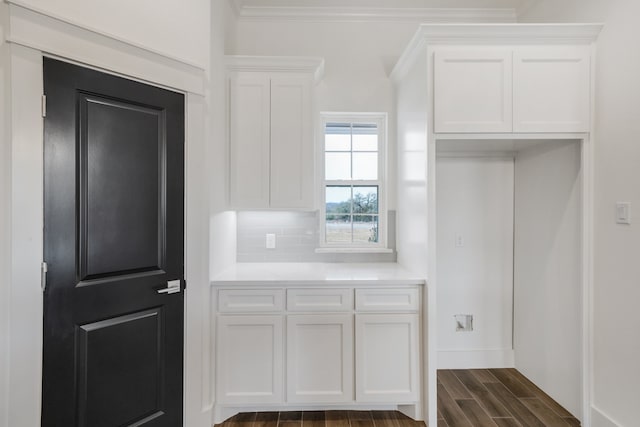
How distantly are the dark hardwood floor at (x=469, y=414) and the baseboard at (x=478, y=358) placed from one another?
0.84 ft

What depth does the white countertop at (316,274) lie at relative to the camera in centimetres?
228

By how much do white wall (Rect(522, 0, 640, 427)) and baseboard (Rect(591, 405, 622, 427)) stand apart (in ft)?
0.04

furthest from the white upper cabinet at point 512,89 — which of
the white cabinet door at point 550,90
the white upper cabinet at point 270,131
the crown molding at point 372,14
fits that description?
the crown molding at point 372,14

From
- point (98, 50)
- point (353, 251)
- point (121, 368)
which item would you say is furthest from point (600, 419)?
point (98, 50)

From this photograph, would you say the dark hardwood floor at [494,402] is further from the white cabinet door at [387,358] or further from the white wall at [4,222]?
the white wall at [4,222]

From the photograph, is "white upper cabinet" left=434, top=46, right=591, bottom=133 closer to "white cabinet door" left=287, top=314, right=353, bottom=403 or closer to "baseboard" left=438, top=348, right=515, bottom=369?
"white cabinet door" left=287, top=314, right=353, bottom=403

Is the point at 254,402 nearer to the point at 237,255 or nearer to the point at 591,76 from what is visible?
the point at 237,255

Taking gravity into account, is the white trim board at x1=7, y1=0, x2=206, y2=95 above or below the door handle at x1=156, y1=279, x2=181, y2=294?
above

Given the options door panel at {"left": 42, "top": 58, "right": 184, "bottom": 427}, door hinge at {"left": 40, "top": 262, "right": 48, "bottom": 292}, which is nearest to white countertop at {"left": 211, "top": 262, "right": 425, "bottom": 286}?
door panel at {"left": 42, "top": 58, "right": 184, "bottom": 427}

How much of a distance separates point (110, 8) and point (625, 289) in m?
3.31

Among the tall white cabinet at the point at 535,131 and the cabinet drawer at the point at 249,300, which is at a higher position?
the tall white cabinet at the point at 535,131

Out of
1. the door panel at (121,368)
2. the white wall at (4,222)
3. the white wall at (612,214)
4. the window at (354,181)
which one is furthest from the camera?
the window at (354,181)

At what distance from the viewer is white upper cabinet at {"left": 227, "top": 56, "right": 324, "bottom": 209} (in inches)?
102

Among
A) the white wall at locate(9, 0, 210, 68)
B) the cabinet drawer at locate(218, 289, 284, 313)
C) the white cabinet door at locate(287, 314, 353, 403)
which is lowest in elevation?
the white cabinet door at locate(287, 314, 353, 403)
